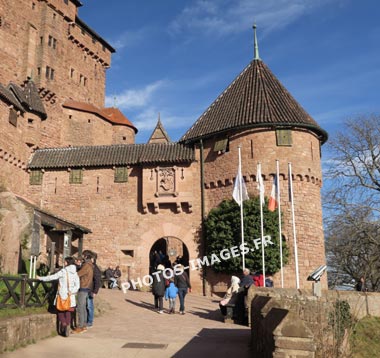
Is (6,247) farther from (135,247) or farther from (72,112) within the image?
(72,112)

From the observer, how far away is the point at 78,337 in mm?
8750

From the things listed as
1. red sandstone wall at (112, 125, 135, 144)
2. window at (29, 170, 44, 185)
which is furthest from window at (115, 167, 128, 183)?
red sandstone wall at (112, 125, 135, 144)

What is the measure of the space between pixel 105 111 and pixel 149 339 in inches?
1247

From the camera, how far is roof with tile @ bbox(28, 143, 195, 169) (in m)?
22.7

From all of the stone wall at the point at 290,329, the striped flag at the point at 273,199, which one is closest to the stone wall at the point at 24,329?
the stone wall at the point at 290,329

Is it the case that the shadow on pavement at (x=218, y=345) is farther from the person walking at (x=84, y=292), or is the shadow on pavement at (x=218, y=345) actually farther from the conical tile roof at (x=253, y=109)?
the conical tile roof at (x=253, y=109)

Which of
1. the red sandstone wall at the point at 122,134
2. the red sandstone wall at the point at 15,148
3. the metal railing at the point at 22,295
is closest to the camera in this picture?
the metal railing at the point at 22,295

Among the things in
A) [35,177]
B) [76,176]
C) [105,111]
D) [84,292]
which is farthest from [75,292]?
[105,111]

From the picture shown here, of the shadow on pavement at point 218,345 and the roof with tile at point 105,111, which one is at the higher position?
the roof with tile at point 105,111

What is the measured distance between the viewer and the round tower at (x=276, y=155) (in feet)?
65.8

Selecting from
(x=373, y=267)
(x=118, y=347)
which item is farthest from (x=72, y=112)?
(x=118, y=347)

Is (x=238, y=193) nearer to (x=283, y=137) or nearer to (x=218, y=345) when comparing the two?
(x=283, y=137)

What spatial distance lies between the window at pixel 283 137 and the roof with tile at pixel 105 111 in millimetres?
17286

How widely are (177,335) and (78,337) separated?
2.08m
